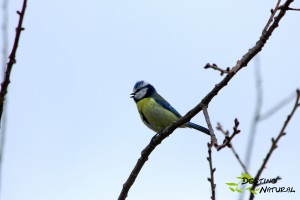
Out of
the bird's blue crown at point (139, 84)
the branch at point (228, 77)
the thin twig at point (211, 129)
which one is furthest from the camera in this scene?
the bird's blue crown at point (139, 84)

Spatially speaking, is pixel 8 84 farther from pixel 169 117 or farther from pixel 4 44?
pixel 169 117

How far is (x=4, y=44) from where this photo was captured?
2.74 m

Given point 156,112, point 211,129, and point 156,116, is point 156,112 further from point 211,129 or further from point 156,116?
point 211,129

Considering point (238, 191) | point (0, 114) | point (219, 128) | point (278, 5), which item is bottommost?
point (238, 191)

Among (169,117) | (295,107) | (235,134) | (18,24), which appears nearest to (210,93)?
(235,134)

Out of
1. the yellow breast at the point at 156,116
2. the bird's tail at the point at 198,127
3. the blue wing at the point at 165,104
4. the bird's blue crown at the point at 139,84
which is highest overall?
the bird's blue crown at the point at 139,84

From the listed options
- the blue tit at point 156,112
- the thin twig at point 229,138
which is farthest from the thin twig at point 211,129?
the blue tit at point 156,112

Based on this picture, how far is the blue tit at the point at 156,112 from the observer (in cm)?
841

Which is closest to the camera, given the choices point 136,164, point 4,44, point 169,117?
point 4,44

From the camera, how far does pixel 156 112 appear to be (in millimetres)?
8461

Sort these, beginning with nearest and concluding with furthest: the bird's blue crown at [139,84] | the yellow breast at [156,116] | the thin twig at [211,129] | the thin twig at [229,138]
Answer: the thin twig at [229,138]
the thin twig at [211,129]
the yellow breast at [156,116]
the bird's blue crown at [139,84]

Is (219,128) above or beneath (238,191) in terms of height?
above

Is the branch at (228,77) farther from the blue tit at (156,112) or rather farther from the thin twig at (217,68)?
the blue tit at (156,112)

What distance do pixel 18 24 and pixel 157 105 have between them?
6746mm
